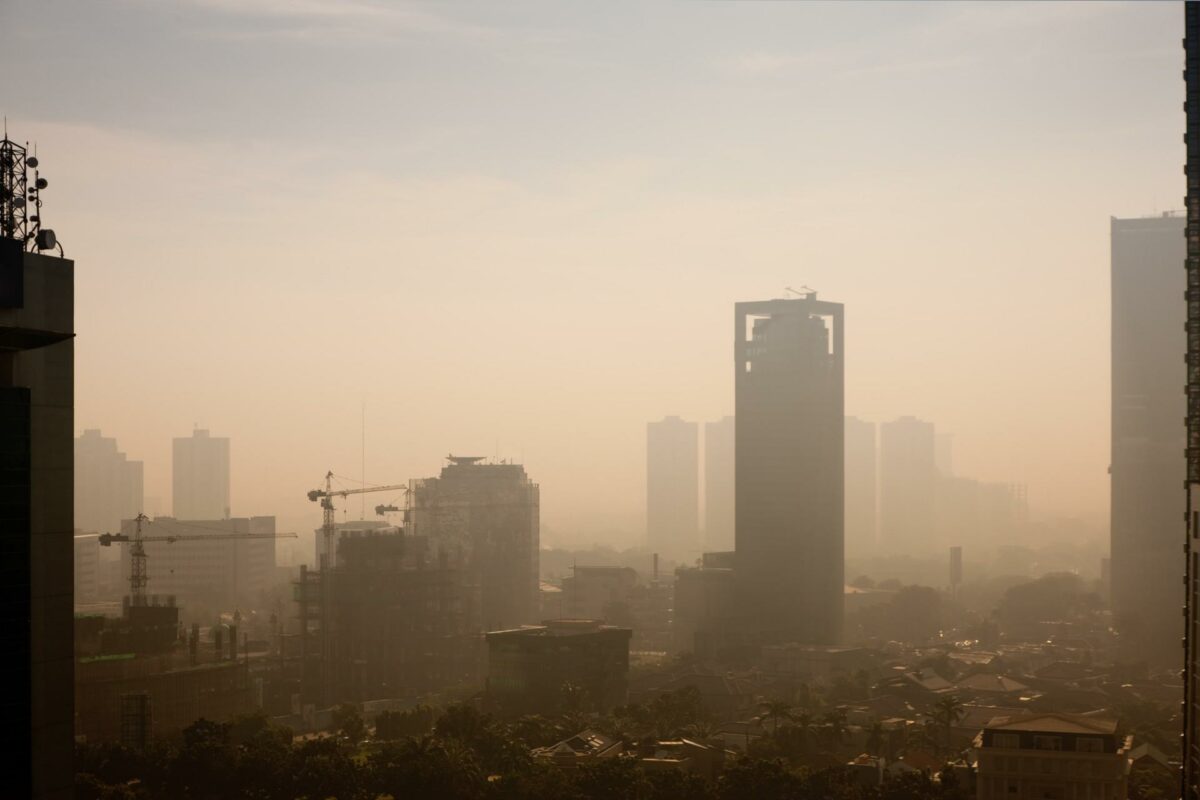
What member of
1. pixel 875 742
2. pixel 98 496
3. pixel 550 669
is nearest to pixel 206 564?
pixel 98 496

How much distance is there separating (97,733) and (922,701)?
3924 cm

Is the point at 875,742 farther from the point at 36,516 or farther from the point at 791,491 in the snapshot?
the point at 791,491

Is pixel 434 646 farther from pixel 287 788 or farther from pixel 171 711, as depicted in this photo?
pixel 287 788

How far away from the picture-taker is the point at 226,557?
536 ft

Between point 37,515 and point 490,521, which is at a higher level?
point 37,515

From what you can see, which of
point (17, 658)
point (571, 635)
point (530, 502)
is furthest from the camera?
point (530, 502)

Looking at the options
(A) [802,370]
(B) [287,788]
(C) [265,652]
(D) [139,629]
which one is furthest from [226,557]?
(B) [287,788]

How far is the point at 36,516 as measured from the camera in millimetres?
20266

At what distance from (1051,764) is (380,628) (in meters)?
55.8

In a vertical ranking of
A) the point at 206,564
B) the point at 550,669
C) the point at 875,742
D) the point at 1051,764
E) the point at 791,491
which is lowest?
the point at 206,564

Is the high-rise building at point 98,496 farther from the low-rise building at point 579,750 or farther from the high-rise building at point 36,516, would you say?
the high-rise building at point 36,516

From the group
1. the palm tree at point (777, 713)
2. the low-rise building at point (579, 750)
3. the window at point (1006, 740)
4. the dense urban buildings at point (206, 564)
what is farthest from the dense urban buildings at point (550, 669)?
the dense urban buildings at point (206, 564)

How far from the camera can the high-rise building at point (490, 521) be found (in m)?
132

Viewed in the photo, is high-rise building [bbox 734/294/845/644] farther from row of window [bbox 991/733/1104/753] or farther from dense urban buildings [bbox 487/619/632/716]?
row of window [bbox 991/733/1104/753]
